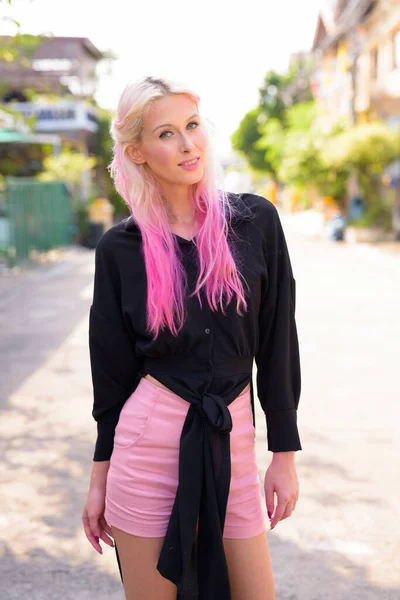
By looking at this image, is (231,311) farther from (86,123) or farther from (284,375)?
(86,123)

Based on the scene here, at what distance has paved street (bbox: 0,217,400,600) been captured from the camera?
326 centimetres

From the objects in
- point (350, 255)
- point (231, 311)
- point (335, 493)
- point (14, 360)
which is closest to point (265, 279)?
point (231, 311)

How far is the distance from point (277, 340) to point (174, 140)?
0.57 m

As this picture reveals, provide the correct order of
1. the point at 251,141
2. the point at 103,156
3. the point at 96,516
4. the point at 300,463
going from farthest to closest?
the point at 251,141, the point at 103,156, the point at 300,463, the point at 96,516

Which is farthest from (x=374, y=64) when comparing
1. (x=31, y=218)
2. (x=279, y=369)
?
(x=279, y=369)

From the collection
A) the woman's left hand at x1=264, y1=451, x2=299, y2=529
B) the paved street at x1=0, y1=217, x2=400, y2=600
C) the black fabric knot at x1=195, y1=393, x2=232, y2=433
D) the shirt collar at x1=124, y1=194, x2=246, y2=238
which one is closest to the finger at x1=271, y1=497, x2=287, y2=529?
the woman's left hand at x1=264, y1=451, x2=299, y2=529

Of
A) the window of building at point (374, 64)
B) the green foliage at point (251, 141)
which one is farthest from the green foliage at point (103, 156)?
the green foliage at point (251, 141)

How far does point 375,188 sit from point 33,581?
834 inches

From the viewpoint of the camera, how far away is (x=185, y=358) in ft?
6.30

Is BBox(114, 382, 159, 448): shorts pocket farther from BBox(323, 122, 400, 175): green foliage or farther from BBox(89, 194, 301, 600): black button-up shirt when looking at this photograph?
BBox(323, 122, 400, 175): green foliage

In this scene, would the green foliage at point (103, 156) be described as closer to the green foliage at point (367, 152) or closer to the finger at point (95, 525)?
the green foliage at point (367, 152)

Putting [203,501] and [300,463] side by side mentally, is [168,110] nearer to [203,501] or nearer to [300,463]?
[203,501]

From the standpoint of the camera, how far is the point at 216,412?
185 cm

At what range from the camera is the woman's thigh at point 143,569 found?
1.90m
